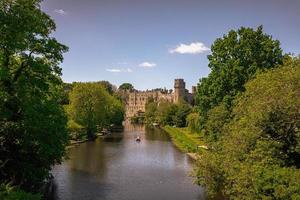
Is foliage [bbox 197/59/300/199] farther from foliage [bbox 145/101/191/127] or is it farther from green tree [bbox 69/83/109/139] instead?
foliage [bbox 145/101/191/127]

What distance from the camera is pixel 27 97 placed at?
2733 cm

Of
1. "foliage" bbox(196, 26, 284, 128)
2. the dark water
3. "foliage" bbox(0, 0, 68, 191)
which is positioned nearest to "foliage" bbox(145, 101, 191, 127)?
the dark water

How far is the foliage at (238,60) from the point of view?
156 ft

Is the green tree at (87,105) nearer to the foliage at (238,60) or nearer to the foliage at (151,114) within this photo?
the foliage at (238,60)

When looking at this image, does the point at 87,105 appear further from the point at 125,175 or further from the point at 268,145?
the point at 268,145

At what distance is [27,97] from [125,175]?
23.5 metres

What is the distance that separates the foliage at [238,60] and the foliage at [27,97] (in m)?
23.3

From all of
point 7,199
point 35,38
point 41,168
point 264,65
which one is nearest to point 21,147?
point 41,168

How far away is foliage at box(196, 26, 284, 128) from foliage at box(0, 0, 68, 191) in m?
23.3

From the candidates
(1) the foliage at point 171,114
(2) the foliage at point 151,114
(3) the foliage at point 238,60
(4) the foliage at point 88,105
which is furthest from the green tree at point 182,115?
(3) the foliage at point 238,60

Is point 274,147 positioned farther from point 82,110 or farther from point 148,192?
point 82,110

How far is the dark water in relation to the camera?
39.1 meters

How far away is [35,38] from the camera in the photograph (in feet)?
92.9

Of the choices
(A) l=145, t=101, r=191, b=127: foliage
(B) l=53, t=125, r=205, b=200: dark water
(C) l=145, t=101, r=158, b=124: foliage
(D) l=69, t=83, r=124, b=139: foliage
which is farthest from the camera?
(C) l=145, t=101, r=158, b=124: foliage
